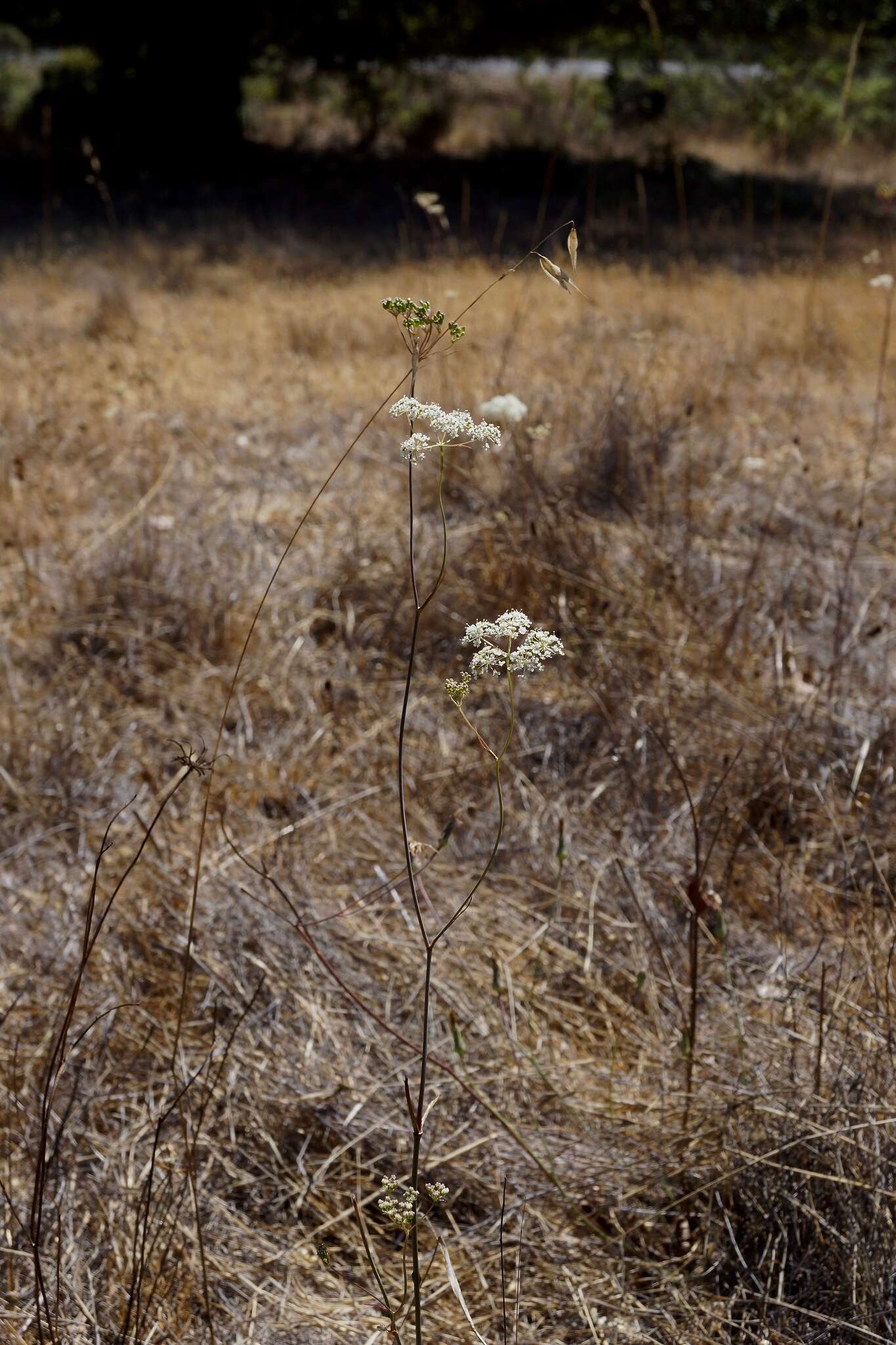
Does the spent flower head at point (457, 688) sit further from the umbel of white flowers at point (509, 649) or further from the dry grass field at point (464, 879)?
the dry grass field at point (464, 879)

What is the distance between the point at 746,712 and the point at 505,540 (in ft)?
3.00

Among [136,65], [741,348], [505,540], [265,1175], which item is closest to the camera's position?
[265,1175]

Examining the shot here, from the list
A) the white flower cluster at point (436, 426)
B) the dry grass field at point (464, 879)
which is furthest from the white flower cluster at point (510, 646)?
the dry grass field at point (464, 879)

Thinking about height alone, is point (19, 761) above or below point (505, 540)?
below

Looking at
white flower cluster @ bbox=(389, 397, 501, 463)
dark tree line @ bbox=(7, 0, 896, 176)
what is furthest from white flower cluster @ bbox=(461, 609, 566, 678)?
dark tree line @ bbox=(7, 0, 896, 176)

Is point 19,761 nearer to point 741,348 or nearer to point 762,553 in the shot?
point 762,553

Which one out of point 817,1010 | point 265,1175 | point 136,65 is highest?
point 136,65

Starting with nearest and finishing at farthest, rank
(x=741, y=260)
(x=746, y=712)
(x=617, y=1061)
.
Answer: (x=617, y=1061) → (x=746, y=712) → (x=741, y=260)

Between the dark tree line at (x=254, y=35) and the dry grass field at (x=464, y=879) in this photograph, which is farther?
the dark tree line at (x=254, y=35)

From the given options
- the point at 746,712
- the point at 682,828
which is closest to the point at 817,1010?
the point at 682,828

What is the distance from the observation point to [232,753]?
92.3 inches

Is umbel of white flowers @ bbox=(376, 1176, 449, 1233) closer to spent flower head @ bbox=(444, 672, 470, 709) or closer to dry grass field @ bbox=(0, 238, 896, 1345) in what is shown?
dry grass field @ bbox=(0, 238, 896, 1345)

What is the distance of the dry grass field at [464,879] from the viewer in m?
1.33

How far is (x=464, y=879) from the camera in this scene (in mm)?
2021
